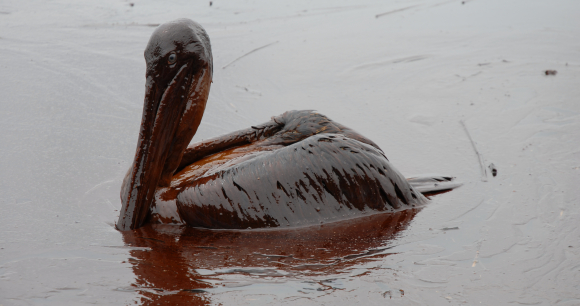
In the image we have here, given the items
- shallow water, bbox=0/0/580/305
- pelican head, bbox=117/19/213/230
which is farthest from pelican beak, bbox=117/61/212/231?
shallow water, bbox=0/0/580/305

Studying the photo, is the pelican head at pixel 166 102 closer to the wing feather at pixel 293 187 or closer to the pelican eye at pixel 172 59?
the pelican eye at pixel 172 59

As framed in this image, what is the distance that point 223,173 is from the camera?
3008 millimetres

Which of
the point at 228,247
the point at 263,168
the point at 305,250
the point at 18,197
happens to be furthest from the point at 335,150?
the point at 18,197

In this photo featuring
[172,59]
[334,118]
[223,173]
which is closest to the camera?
[172,59]

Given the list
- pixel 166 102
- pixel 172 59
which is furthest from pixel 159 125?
pixel 172 59

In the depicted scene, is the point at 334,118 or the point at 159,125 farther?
the point at 334,118

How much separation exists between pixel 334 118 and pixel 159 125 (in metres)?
2.68

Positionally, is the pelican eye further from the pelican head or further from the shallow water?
the shallow water

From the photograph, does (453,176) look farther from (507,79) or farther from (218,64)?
(218,64)

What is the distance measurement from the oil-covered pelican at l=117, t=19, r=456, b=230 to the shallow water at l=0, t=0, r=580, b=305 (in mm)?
113

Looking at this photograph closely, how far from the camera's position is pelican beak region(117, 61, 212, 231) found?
294 centimetres

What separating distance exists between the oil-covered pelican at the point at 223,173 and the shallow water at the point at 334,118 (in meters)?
0.11

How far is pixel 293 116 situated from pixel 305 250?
1175mm

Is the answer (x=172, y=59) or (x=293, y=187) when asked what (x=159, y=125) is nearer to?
(x=172, y=59)
